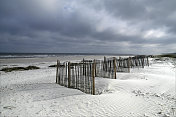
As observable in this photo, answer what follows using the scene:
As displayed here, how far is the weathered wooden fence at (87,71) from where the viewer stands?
7918mm

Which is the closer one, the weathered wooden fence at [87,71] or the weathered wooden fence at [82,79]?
the weathered wooden fence at [82,79]

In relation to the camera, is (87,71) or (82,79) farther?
(82,79)

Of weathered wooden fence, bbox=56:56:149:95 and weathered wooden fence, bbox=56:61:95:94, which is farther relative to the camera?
weathered wooden fence, bbox=56:56:149:95

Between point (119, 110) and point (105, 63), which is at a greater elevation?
point (105, 63)

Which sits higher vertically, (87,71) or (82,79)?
(87,71)

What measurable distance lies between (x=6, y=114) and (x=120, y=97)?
4932 millimetres

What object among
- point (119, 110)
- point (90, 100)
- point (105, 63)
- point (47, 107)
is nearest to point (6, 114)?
point (47, 107)

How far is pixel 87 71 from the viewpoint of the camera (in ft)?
26.8

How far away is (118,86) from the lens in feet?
28.8

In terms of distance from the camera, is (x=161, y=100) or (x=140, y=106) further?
(x=161, y=100)

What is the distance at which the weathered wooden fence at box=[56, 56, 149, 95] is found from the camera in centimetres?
792

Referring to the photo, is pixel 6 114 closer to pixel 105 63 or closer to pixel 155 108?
pixel 155 108

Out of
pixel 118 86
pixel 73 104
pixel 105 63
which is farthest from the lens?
pixel 105 63

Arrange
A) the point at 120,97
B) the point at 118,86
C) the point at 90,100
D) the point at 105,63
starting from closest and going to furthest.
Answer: the point at 90,100 → the point at 120,97 → the point at 118,86 → the point at 105,63
